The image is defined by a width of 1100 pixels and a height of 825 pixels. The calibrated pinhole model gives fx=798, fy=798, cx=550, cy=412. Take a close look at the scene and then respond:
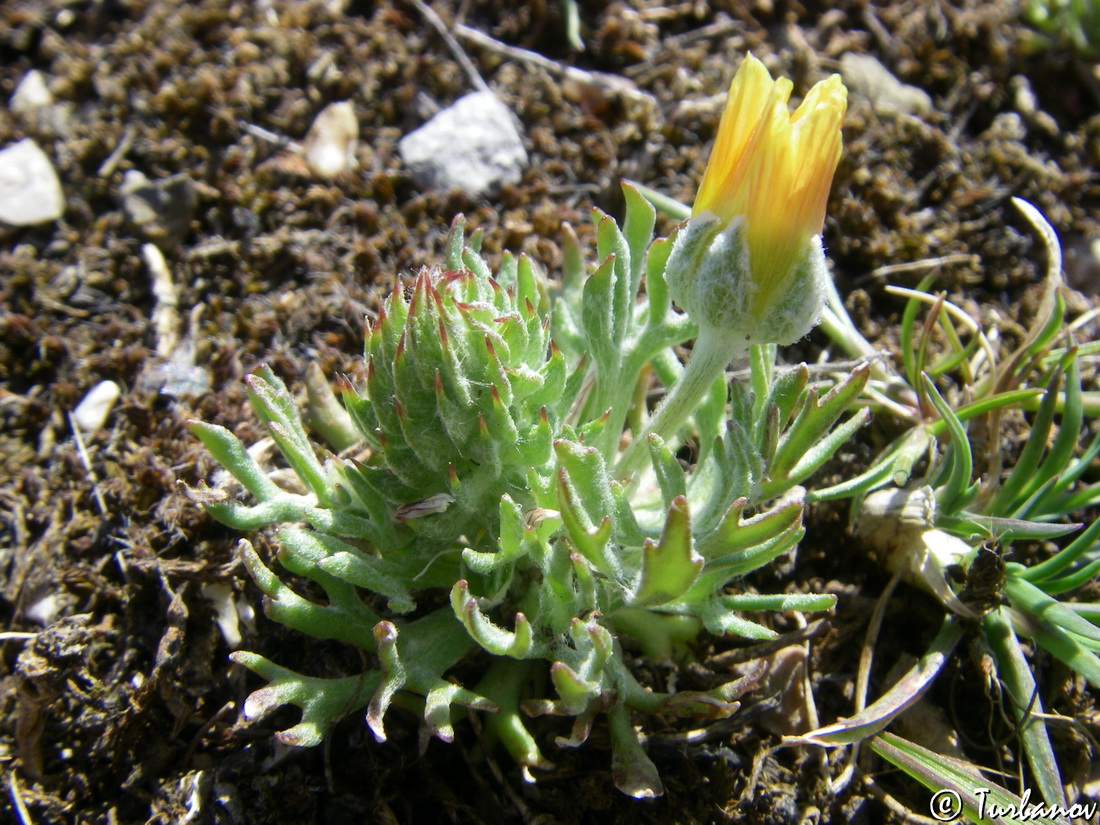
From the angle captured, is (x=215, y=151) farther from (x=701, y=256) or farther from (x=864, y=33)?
(x=864, y=33)

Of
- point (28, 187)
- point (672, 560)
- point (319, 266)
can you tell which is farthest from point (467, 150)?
point (672, 560)

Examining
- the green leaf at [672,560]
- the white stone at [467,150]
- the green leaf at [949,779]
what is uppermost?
the green leaf at [672,560]

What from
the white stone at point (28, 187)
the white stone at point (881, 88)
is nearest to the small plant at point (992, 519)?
the white stone at point (881, 88)

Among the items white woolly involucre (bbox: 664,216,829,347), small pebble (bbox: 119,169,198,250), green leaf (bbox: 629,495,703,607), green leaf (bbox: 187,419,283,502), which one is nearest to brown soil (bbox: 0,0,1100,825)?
small pebble (bbox: 119,169,198,250)

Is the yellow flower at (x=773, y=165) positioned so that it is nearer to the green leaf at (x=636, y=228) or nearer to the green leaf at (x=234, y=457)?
the green leaf at (x=636, y=228)

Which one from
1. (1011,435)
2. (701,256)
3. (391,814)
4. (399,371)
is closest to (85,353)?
(399,371)

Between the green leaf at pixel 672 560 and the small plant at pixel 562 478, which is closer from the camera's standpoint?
the green leaf at pixel 672 560

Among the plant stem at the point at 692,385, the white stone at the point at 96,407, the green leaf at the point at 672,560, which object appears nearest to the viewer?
the green leaf at the point at 672,560
